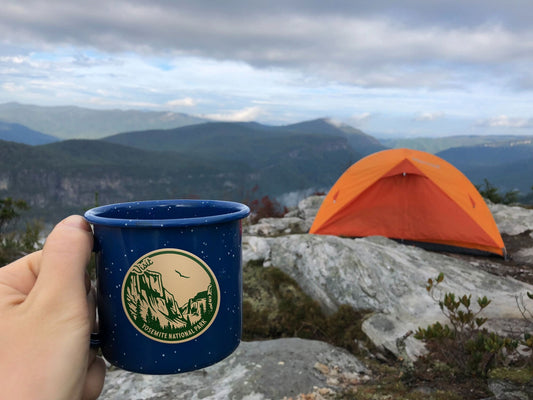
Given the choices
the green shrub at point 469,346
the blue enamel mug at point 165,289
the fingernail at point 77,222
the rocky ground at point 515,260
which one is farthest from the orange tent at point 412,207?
the fingernail at point 77,222

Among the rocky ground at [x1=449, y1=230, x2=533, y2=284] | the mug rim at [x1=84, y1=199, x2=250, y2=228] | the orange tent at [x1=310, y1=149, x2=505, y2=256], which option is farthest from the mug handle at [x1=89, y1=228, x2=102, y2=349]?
the orange tent at [x1=310, y1=149, x2=505, y2=256]

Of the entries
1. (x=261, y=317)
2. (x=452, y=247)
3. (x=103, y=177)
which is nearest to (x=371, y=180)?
(x=452, y=247)

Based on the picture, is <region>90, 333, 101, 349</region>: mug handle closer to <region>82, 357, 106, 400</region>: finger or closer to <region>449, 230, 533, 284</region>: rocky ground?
<region>82, 357, 106, 400</region>: finger

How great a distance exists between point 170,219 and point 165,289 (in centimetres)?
31

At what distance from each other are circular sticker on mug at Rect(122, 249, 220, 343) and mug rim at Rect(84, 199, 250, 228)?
0.39ft

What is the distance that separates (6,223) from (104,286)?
1105 cm

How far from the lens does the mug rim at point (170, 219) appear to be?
1.39 metres

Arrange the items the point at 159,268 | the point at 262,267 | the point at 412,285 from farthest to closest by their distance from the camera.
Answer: the point at 262,267 → the point at 412,285 → the point at 159,268

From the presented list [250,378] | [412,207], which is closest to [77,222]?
[250,378]

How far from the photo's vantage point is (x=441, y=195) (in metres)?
8.10

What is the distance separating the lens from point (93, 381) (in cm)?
162

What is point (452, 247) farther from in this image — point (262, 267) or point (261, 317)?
point (261, 317)

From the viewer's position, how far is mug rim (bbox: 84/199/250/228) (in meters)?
1.39

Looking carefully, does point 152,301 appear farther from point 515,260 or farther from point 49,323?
point 515,260
